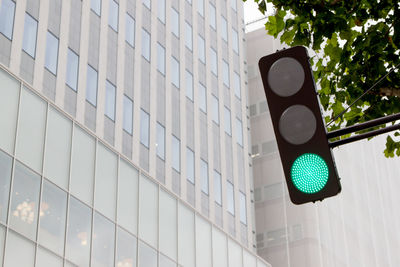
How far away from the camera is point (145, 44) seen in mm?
35812

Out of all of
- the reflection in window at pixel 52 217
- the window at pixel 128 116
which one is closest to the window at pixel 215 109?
the window at pixel 128 116

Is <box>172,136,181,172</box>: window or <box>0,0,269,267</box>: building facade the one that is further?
<box>172,136,181,172</box>: window

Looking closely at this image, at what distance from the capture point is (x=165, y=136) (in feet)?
114

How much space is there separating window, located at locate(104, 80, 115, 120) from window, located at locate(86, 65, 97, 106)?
0.87 meters

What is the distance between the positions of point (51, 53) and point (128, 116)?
17.7 feet

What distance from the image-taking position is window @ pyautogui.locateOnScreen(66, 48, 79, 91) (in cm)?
2839

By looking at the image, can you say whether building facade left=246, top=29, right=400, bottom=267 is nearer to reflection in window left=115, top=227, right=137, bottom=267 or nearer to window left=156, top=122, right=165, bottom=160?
window left=156, top=122, right=165, bottom=160

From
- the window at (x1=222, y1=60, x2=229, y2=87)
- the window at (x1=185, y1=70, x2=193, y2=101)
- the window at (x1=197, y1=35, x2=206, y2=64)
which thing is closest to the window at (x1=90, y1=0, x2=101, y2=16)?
the window at (x1=185, y1=70, x2=193, y2=101)

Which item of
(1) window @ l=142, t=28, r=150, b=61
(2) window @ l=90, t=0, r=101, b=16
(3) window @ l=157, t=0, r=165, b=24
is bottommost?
(2) window @ l=90, t=0, r=101, b=16

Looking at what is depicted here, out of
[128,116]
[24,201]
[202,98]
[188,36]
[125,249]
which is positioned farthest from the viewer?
[188,36]

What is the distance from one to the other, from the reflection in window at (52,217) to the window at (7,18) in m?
6.51

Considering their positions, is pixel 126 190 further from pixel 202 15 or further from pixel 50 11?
pixel 202 15

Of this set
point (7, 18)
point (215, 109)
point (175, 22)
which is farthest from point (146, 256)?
point (175, 22)

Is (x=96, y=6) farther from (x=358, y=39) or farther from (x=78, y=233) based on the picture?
(x=358, y=39)
